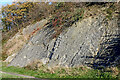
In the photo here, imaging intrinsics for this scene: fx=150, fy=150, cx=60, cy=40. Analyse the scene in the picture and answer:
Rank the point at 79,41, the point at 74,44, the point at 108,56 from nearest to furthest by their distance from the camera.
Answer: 1. the point at 108,56
2. the point at 79,41
3. the point at 74,44

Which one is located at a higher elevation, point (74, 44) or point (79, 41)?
point (79, 41)

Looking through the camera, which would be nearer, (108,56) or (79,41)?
(108,56)

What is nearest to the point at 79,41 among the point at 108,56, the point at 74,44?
the point at 74,44

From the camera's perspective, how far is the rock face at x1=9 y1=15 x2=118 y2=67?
A: 11.1m

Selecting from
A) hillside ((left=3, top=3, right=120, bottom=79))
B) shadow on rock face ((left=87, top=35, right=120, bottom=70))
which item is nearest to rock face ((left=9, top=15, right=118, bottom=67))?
hillside ((left=3, top=3, right=120, bottom=79))

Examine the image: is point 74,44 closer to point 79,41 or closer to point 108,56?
point 79,41

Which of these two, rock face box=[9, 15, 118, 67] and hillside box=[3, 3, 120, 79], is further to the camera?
rock face box=[9, 15, 118, 67]

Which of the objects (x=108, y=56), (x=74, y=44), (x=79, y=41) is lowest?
(x=108, y=56)

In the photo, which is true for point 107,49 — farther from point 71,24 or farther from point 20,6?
point 20,6

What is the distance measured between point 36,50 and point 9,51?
370 inches

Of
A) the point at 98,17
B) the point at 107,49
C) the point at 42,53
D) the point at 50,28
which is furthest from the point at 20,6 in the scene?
the point at 107,49

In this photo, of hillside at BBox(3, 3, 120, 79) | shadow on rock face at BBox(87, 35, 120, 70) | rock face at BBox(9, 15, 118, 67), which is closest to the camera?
shadow on rock face at BBox(87, 35, 120, 70)

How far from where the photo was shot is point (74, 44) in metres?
12.5

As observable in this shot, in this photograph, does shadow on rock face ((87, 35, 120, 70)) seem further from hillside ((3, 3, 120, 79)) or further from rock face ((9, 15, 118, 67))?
rock face ((9, 15, 118, 67))
